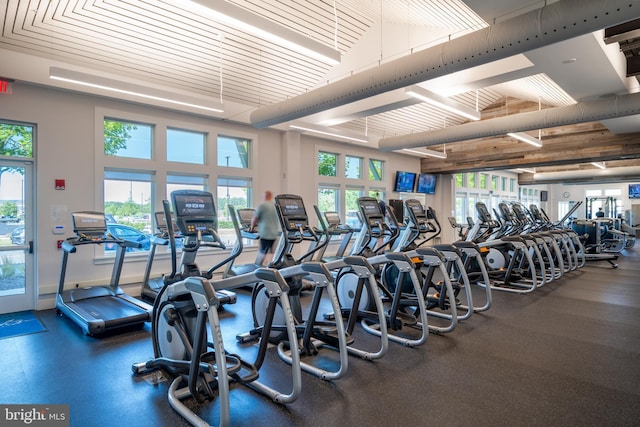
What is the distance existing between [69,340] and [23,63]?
3618 millimetres

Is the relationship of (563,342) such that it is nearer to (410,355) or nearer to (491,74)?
(410,355)

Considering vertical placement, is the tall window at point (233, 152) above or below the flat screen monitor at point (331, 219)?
above

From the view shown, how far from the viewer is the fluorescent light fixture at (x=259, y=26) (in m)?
3.10

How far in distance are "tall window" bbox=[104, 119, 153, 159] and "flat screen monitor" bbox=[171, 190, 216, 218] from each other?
3.05 m

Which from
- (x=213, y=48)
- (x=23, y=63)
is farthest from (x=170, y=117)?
(x=23, y=63)

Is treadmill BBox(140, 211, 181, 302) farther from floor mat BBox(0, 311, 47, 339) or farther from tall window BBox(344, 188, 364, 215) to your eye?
tall window BBox(344, 188, 364, 215)

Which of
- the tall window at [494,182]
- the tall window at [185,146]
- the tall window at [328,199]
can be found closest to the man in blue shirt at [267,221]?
the tall window at [185,146]

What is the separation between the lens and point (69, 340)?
385 centimetres

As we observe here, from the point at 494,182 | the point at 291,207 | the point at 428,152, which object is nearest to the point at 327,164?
the point at 428,152

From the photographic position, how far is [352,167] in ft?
32.6

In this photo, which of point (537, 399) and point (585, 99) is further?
point (585, 99)

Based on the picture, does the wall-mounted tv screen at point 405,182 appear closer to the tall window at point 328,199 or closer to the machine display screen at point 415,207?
the tall window at point 328,199

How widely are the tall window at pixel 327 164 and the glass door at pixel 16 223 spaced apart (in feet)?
18.7

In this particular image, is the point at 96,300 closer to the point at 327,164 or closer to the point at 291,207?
the point at 291,207
